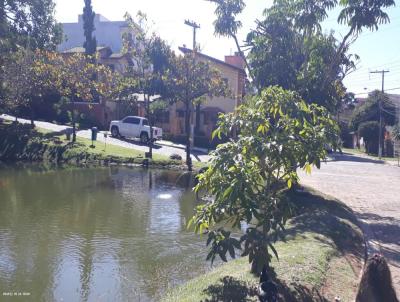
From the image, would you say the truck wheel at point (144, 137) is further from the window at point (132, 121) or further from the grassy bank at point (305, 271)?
the grassy bank at point (305, 271)

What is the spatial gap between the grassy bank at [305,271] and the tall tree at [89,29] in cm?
4776

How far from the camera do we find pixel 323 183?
74.9ft

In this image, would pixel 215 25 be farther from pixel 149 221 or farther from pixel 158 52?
pixel 158 52

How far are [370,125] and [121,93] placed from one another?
1079 inches

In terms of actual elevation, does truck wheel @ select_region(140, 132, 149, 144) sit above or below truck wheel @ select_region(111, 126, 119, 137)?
below

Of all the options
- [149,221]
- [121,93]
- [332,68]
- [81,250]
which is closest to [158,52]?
[121,93]

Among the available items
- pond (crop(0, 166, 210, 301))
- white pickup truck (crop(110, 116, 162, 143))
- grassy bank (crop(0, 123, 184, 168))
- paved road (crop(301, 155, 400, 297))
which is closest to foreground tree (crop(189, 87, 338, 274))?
pond (crop(0, 166, 210, 301))

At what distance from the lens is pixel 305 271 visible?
8445mm

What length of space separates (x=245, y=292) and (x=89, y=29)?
55017mm

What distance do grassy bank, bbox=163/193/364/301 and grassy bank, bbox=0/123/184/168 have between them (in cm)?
1699

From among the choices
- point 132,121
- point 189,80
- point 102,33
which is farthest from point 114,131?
A: point 102,33

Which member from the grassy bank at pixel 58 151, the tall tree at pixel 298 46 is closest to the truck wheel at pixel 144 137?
the grassy bank at pixel 58 151

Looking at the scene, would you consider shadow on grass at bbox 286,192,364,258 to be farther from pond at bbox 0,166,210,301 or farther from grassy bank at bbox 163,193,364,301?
pond at bbox 0,166,210,301

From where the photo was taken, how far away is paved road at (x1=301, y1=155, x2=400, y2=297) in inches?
451
